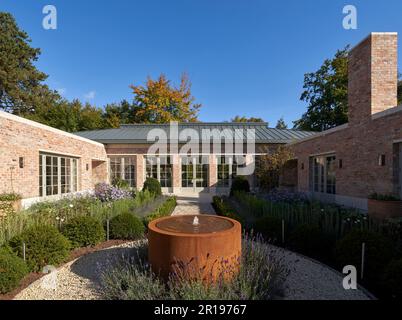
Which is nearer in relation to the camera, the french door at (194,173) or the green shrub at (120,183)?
the green shrub at (120,183)

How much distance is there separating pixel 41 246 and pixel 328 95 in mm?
28496

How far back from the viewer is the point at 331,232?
17.7 ft

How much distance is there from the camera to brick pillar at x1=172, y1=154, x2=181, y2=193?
15977mm

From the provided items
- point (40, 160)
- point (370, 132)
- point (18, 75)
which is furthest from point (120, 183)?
point (18, 75)

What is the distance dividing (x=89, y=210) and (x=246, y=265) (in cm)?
515

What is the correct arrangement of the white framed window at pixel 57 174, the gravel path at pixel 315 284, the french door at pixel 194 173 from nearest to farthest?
the gravel path at pixel 315 284, the white framed window at pixel 57 174, the french door at pixel 194 173

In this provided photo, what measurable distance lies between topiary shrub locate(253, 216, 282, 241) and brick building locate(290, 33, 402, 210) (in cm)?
403

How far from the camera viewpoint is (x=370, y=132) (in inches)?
314

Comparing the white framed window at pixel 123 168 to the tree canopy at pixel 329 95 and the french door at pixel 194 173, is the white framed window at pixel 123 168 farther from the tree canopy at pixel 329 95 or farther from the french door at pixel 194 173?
the tree canopy at pixel 329 95

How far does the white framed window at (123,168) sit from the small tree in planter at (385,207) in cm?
1341

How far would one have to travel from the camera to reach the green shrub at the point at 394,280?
2979mm

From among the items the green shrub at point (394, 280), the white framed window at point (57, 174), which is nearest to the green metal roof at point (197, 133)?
the white framed window at point (57, 174)

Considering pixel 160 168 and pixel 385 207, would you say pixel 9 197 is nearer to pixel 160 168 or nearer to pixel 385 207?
pixel 160 168

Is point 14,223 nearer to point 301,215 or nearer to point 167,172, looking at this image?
point 301,215
